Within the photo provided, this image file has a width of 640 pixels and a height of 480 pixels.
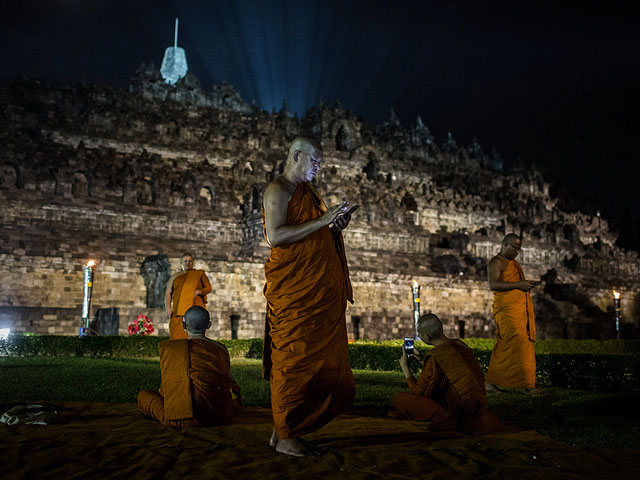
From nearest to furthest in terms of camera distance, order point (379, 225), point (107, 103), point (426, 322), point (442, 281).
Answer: point (426, 322) < point (442, 281) < point (379, 225) < point (107, 103)

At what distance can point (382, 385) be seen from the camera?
884cm

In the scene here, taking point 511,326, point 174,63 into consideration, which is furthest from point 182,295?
point 174,63

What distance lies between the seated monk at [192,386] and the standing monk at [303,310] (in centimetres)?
79

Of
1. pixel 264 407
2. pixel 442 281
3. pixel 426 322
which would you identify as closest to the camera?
pixel 426 322

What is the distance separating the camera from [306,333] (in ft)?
14.6

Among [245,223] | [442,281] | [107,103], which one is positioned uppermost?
[107,103]

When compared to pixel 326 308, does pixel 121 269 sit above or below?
above

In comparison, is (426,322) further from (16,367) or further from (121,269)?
(121,269)

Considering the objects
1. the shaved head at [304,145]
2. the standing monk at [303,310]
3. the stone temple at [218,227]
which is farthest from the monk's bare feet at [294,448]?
the stone temple at [218,227]

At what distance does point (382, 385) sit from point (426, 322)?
3.40 m

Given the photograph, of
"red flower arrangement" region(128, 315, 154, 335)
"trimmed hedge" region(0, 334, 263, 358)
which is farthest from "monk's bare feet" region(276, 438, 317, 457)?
"red flower arrangement" region(128, 315, 154, 335)

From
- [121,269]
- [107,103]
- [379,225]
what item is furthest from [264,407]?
[107,103]

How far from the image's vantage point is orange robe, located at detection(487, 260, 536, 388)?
26.6 ft

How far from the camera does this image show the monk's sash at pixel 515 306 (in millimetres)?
8266
